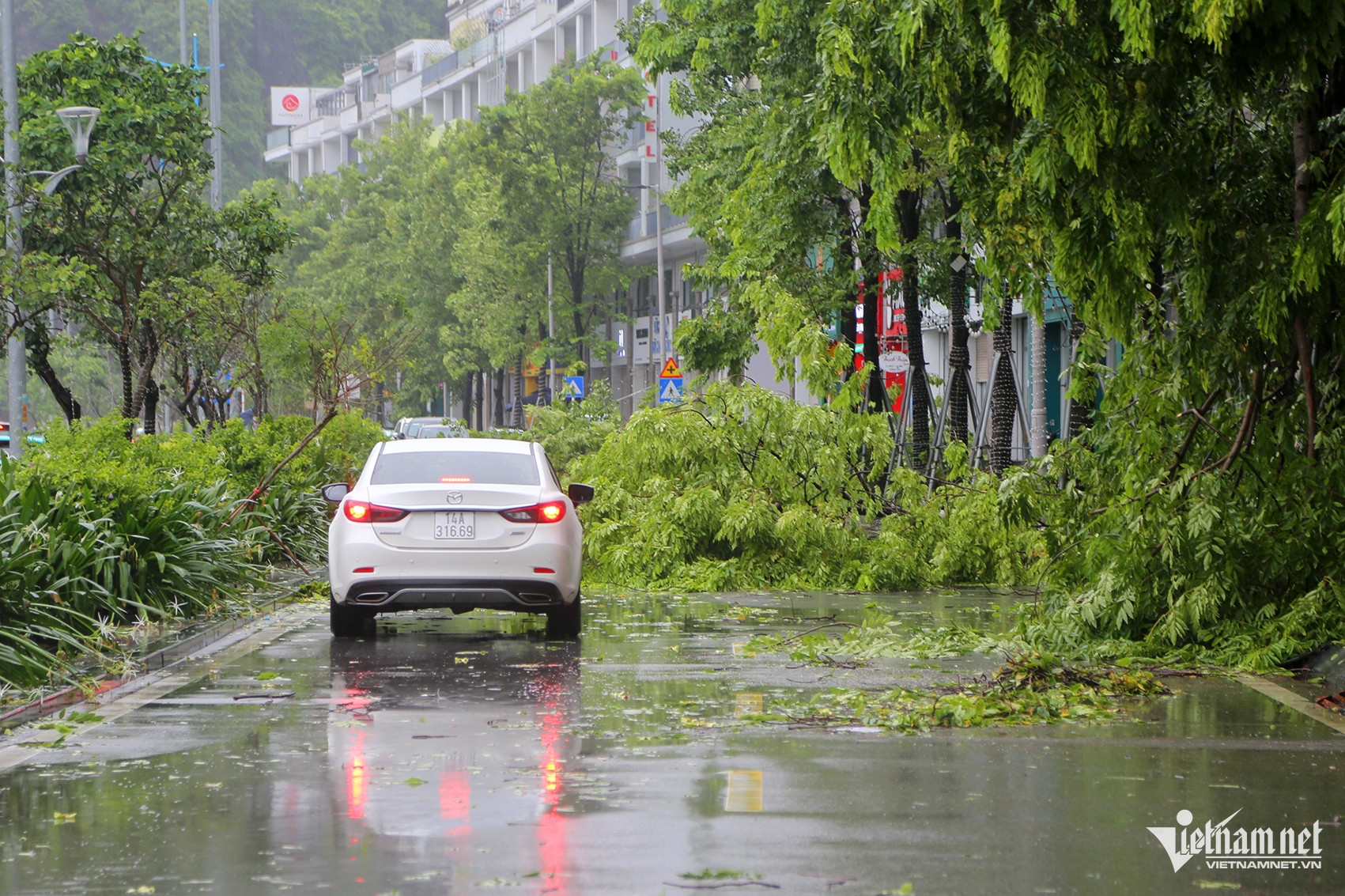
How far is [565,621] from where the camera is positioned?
13.9 meters

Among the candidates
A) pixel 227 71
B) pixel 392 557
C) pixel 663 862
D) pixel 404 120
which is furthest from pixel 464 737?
pixel 227 71

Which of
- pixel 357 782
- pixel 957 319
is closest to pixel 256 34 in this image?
Result: pixel 957 319

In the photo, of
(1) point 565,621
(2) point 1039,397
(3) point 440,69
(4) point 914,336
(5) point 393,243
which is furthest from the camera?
(3) point 440,69

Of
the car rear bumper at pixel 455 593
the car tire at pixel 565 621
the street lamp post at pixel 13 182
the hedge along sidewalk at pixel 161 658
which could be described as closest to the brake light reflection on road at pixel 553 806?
the hedge along sidewalk at pixel 161 658

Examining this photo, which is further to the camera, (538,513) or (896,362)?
(896,362)

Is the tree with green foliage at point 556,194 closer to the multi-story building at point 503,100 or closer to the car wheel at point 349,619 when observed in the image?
the multi-story building at point 503,100

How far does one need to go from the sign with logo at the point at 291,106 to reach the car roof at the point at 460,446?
5354 inches

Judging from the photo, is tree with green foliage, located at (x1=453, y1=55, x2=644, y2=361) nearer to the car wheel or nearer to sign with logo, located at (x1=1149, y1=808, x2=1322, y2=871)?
the car wheel

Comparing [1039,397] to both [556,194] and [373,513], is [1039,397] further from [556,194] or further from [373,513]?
[556,194]

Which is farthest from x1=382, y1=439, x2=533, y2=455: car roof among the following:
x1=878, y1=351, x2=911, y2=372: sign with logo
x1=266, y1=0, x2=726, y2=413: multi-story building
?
x1=266, y1=0, x2=726, y2=413: multi-story building

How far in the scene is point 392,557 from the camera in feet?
44.2

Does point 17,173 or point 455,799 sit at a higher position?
point 17,173

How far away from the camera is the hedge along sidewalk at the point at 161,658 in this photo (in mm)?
10109

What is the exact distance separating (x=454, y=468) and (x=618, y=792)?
6.85 meters
